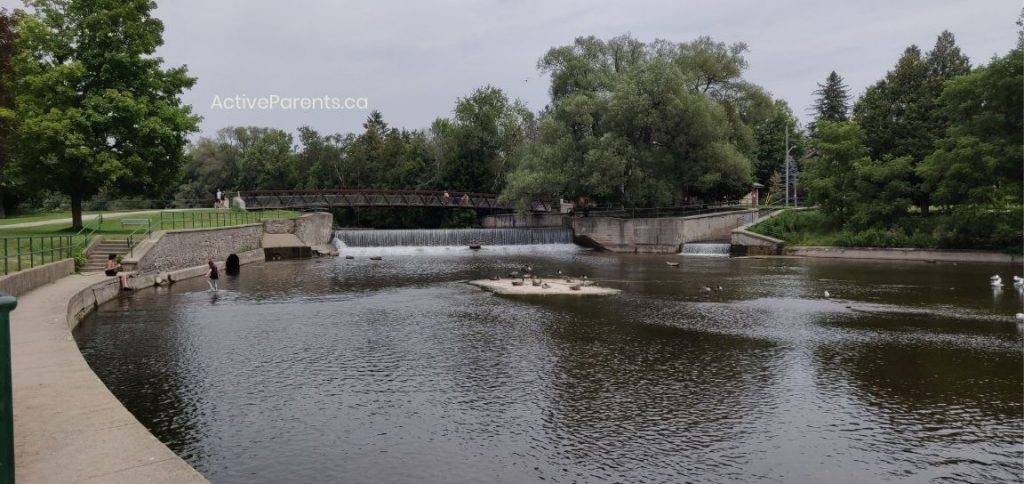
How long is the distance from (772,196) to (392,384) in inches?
2746

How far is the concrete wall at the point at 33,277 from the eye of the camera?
18.8 meters

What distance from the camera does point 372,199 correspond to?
6912cm

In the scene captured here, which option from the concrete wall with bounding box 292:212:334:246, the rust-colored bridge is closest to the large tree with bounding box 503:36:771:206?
the rust-colored bridge

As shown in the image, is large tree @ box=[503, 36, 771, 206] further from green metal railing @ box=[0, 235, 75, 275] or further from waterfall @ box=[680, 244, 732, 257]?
green metal railing @ box=[0, 235, 75, 275]

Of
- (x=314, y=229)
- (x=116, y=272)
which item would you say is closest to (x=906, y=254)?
(x=314, y=229)

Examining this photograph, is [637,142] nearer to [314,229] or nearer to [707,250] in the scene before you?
[707,250]

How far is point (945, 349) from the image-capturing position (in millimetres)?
15539

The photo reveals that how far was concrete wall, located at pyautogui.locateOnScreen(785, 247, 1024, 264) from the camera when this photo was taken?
37562 millimetres

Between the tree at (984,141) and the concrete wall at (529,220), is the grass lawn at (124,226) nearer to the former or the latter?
the concrete wall at (529,220)

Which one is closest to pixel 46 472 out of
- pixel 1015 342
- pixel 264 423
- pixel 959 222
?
pixel 264 423

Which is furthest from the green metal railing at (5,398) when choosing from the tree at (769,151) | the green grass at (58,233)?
the tree at (769,151)

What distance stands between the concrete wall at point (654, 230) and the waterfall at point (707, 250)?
37.8 inches

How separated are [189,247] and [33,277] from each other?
13.2 meters

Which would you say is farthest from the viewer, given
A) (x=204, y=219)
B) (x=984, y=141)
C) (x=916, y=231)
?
(x=204, y=219)
